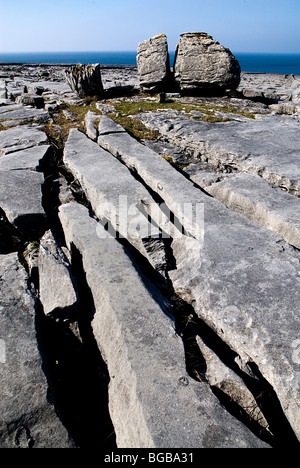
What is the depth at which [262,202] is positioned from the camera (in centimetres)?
331

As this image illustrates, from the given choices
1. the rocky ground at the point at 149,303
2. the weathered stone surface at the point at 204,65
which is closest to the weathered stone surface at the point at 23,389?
the rocky ground at the point at 149,303

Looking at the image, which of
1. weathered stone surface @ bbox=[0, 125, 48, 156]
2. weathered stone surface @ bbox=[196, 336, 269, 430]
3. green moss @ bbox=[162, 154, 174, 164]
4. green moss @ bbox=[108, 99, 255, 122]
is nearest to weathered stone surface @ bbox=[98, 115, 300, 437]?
weathered stone surface @ bbox=[196, 336, 269, 430]

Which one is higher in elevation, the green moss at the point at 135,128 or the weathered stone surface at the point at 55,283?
the green moss at the point at 135,128

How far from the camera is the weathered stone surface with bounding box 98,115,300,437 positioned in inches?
73.2

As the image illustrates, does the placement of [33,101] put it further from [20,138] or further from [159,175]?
[159,175]

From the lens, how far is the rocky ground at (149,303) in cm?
163

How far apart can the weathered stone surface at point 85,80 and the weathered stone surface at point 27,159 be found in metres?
4.48

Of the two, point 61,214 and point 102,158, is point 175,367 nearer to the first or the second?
point 61,214

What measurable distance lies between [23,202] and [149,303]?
2.08 m

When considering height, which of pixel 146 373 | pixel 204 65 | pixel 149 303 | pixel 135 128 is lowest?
pixel 146 373

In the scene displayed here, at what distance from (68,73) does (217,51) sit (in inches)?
174

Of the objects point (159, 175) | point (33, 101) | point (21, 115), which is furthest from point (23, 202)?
point (33, 101)

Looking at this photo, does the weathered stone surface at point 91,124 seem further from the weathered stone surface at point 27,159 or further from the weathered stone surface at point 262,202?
the weathered stone surface at point 262,202
